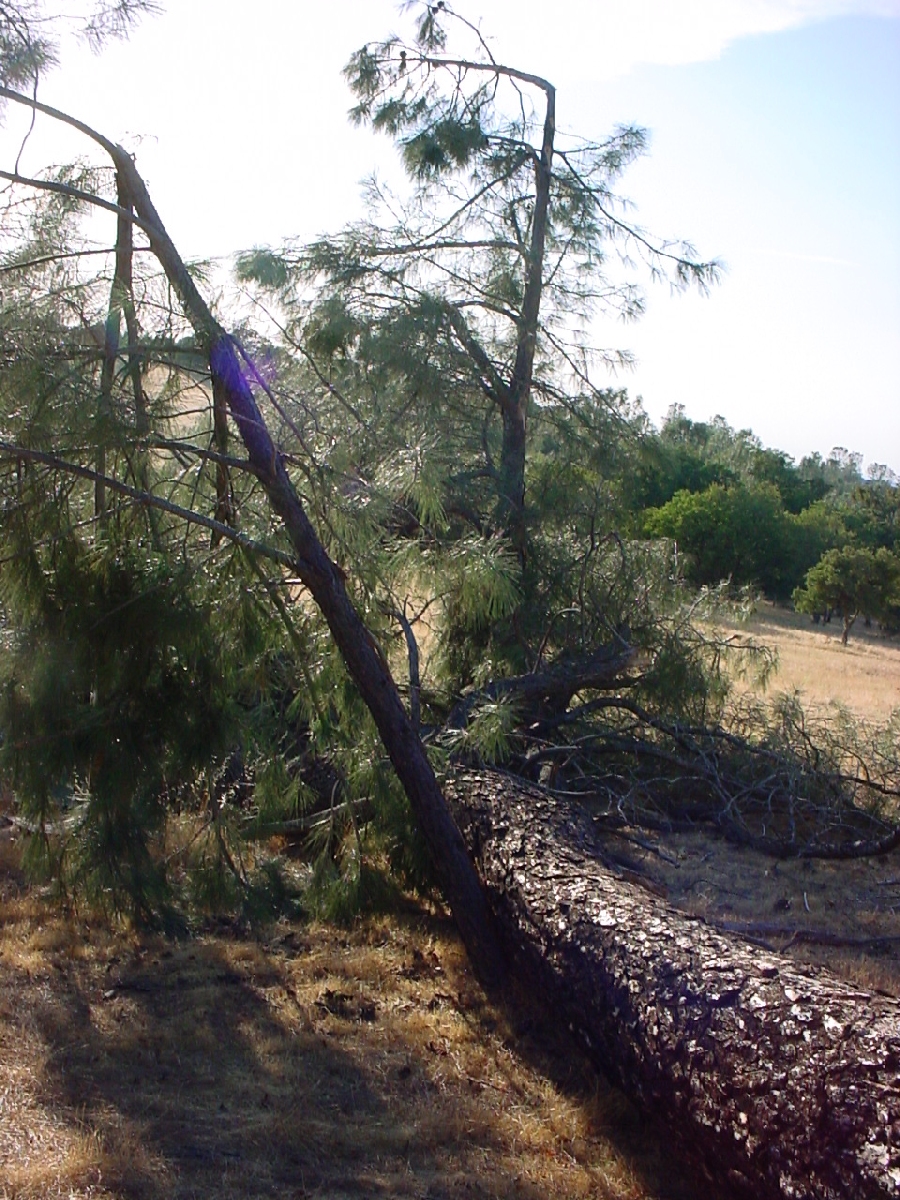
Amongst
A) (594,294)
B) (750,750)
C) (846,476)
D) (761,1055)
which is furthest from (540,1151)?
(846,476)

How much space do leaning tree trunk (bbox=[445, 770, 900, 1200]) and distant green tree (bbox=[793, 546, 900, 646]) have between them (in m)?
19.5

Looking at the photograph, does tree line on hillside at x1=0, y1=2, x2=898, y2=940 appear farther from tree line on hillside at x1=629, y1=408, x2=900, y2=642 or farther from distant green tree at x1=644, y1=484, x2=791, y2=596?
distant green tree at x1=644, y1=484, x2=791, y2=596

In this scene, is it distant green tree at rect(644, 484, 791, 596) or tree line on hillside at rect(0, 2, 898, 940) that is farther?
distant green tree at rect(644, 484, 791, 596)

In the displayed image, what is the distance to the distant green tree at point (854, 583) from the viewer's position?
2250 centimetres

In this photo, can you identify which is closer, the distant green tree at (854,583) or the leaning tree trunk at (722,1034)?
the leaning tree trunk at (722,1034)

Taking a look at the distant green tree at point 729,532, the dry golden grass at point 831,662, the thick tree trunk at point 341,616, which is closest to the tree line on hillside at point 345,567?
the thick tree trunk at point 341,616

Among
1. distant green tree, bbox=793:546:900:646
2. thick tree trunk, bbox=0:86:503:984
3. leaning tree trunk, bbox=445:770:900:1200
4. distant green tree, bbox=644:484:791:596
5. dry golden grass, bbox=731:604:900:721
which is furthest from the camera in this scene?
distant green tree, bbox=644:484:791:596

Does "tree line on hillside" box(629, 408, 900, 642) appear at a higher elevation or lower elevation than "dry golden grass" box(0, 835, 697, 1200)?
higher

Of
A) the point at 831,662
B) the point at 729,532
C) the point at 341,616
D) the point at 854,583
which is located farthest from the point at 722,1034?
the point at 729,532

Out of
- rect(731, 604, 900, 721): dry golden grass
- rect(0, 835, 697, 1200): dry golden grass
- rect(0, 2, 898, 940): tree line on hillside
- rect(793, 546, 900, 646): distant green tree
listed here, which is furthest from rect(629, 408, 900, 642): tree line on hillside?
rect(0, 835, 697, 1200): dry golden grass

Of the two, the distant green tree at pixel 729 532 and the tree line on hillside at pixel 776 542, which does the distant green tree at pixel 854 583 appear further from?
the distant green tree at pixel 729 532

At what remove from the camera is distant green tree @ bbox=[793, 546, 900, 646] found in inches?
886

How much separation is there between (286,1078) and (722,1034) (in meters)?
1.53

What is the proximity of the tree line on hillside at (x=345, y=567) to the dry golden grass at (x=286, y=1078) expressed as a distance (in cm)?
27
